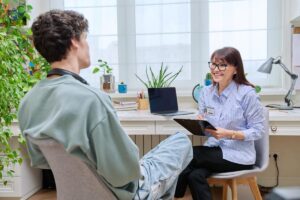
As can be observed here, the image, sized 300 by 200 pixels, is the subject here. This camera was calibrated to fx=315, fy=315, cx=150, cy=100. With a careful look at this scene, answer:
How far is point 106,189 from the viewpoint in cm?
104

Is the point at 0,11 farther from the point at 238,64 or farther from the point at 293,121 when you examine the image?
the point at 293,121

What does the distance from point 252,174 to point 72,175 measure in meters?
1.10

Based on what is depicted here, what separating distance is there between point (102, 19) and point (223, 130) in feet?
5.62

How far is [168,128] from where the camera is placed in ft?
7.38

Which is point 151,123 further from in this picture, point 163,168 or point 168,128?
point 163,168

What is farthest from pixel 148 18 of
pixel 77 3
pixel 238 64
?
pixel 238 64

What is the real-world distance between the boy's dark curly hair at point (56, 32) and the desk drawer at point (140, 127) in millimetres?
1236

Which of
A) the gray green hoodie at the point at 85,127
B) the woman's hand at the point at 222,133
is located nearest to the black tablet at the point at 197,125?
the woman's hand at the point at 222,133

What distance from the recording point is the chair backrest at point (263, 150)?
1.79 metres

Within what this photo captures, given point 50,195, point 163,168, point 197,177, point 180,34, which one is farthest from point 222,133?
point 50,195

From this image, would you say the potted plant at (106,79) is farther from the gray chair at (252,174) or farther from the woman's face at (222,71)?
the gray chair at (252,174)

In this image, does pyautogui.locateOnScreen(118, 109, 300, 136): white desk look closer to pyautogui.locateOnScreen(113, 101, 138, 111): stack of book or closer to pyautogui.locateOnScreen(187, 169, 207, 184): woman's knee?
pyautogui.locateOnScreen(113, 101, 138, 111): stack of book

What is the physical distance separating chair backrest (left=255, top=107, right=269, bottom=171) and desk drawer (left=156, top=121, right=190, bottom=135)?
21.3 inches

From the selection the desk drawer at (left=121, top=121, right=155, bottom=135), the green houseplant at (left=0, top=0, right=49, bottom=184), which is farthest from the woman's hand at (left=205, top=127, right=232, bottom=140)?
the green houseplant at (left=0, top=0, right=49, bottom=184)
